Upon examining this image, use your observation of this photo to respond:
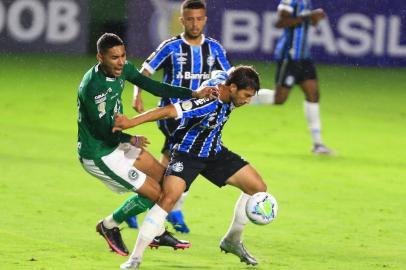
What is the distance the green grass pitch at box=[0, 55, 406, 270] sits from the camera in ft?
31.4

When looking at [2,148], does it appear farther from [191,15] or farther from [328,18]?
[328,18]

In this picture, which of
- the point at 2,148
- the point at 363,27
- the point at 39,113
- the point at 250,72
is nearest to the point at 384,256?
the point at 250,72

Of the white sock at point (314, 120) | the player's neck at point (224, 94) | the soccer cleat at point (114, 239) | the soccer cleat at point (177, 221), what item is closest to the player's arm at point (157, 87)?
the player's neck at point (224, 94)

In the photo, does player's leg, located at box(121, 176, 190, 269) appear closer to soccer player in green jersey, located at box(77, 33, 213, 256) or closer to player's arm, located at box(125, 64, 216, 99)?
soccer player in green jersey, located at box(77, 33, 213, 256)

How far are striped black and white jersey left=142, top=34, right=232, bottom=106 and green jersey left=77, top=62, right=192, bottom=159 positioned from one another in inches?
49.3

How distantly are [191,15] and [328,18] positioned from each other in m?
12.0

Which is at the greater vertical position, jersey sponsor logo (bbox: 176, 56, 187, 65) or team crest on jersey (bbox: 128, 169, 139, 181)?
jersey sponsor logo (bbox: 176, 56, 187, 65)

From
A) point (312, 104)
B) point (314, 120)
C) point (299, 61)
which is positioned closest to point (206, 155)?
point (314, 120)

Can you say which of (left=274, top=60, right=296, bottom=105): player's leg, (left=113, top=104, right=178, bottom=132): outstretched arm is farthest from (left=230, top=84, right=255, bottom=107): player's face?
(left=274, top=60, right=296, bottom=105): player's leg

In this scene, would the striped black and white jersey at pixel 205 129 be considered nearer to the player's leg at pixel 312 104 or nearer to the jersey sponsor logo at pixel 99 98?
the jersey sponsor logo at pixel 99 98

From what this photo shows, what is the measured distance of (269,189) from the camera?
41.5 feet

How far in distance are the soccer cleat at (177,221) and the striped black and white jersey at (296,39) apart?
5.10 meters

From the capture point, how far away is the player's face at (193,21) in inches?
415

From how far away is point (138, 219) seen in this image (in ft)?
36.4
